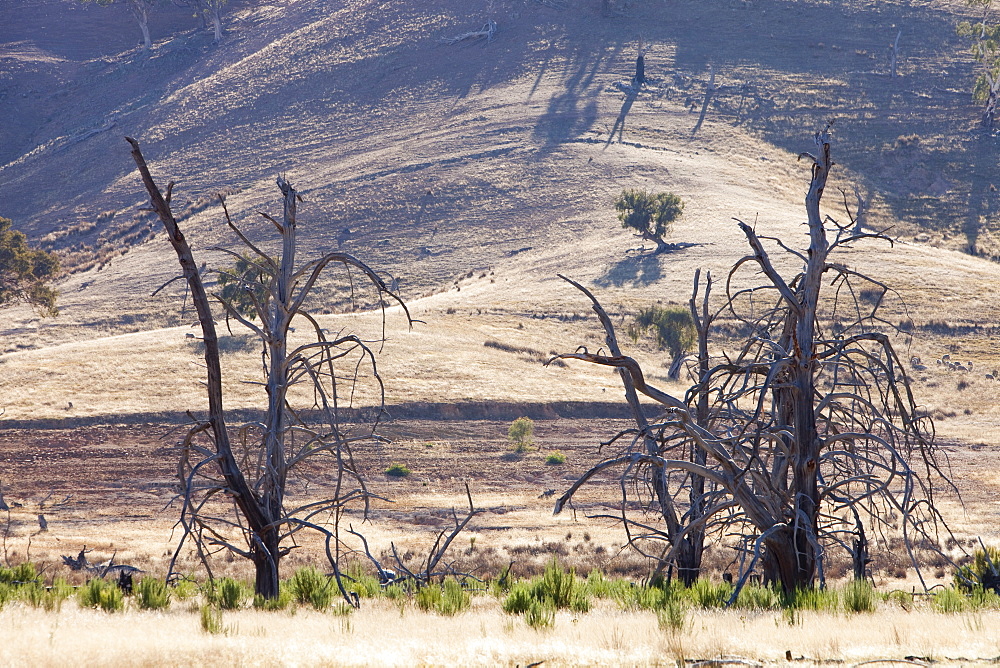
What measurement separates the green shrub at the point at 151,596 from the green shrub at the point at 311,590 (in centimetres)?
145

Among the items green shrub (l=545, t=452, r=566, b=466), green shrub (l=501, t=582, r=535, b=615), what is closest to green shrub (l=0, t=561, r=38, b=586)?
green shrub (l=501, t=582, r=535, b=615)

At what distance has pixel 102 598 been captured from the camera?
955cm

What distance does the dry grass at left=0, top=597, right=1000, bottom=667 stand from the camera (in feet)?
21.1

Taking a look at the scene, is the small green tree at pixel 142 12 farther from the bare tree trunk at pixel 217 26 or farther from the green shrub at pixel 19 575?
the green shrub at pixel 19 575

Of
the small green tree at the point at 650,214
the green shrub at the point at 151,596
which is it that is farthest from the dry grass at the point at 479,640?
the small green tree at the point at 650,214

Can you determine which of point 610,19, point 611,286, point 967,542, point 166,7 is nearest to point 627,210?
point 611,286

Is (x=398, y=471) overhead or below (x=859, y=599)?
below

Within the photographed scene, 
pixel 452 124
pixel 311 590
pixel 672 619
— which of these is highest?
pixel 452 124

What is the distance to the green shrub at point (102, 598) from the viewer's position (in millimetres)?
9445

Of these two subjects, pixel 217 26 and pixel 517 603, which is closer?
pixel 517 603

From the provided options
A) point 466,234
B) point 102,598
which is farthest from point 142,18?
point 102,598

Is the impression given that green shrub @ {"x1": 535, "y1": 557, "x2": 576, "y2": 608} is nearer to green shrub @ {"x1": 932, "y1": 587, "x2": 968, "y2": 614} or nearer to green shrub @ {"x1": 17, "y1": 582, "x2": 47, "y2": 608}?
green shrub @ {"x1": 932, "y1": 587, "x2": 968, "y2": 614}

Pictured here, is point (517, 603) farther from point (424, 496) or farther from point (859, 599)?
point (424, 496)

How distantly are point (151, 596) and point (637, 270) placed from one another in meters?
54.2
